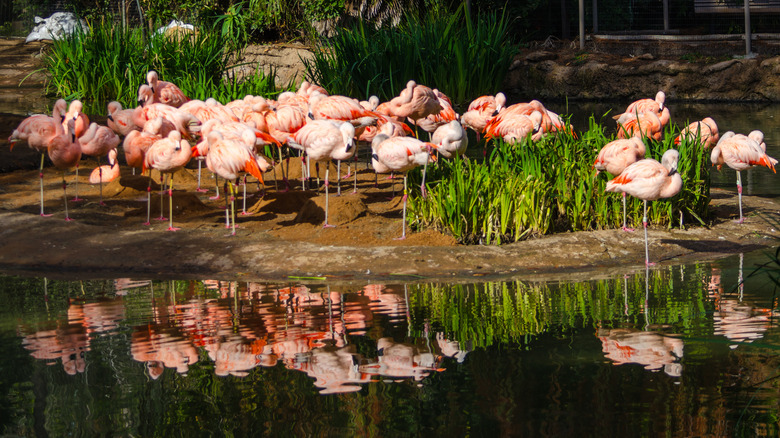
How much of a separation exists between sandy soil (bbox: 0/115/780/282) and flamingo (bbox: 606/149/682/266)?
44 centimetres

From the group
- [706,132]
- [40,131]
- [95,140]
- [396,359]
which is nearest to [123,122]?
[95,140]

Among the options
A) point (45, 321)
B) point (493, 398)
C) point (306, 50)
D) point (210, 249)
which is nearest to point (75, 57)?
point (306, 50)

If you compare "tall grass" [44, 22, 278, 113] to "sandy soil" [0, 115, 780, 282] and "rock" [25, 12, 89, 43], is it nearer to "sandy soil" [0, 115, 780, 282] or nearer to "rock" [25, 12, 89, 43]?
"sandy soil" [0, 115, 780, 282]

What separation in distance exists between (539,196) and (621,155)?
26.8 inches

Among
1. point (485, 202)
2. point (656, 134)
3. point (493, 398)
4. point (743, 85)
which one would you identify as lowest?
point (493, 398)

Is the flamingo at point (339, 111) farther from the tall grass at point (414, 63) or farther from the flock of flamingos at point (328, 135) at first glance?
the tall grass at point (414, 63)

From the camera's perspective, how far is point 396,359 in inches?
167

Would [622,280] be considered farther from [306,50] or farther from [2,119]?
[306,50]

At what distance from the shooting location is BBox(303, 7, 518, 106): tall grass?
43.5 feet

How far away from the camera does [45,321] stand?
16.8 feet

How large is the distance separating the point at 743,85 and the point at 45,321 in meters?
14.8

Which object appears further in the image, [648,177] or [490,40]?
[490,40]

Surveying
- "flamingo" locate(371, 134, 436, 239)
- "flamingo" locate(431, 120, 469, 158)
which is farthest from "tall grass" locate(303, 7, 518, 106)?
"flamingo" locate(371, 134, 436, 239)

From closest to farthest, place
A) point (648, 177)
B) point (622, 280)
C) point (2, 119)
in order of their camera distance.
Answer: point (622, 280) → point (648, 177) → point (2, 119)
